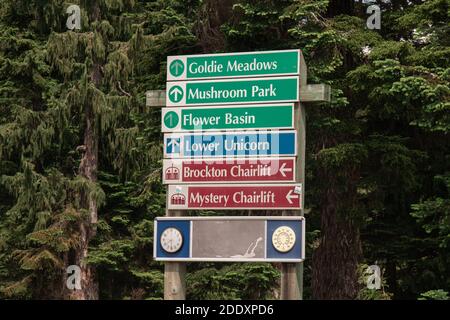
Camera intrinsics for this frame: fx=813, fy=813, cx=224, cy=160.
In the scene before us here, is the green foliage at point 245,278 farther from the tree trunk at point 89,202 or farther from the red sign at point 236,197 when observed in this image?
the tree trunk at point 89,202

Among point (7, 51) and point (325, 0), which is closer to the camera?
point (325, 0)

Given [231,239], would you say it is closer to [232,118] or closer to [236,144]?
[236,144]

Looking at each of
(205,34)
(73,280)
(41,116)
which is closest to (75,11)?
(41,116)

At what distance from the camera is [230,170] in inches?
343

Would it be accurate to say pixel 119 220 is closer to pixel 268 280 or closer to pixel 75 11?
pixel 75 11

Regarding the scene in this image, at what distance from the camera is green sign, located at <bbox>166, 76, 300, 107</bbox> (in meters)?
8.66

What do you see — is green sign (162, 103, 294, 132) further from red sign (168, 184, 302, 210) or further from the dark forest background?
the dark forest background

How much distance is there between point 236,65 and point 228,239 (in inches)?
74.4

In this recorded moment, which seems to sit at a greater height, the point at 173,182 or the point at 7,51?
the point at 7,51

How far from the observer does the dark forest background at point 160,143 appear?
1129cm

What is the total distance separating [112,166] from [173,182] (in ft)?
45.0

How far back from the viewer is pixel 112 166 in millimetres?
22453

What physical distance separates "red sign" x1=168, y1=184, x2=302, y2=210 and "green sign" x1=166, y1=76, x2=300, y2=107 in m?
0.93
